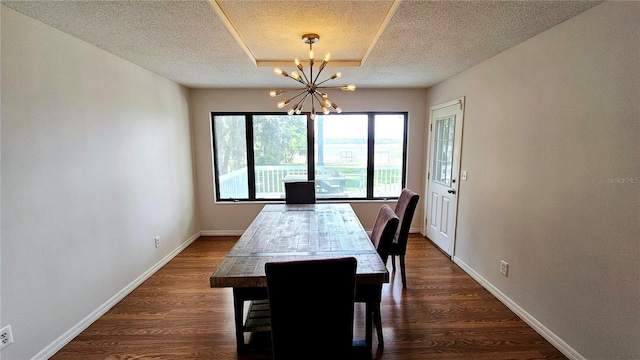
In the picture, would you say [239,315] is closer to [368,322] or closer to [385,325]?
Result: [368,322]

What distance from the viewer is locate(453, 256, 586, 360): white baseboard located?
1892 millimetres

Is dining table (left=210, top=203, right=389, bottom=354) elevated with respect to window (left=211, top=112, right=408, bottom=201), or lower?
lower

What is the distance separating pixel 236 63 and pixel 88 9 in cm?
128

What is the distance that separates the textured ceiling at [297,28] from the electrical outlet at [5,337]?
1922 mm

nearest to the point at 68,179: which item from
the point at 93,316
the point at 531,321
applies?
the point at 93,316

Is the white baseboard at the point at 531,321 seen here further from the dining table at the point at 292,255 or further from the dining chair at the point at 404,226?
the dining table at the point at 292,255

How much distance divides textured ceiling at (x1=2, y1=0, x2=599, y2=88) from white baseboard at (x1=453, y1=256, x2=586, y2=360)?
2.19 m

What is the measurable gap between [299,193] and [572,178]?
2.57 meters

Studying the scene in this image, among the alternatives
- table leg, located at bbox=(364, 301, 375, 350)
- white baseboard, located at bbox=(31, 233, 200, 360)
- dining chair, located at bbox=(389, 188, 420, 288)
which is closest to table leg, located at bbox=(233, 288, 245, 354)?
table leg, located at bbox=(364, 301, 375, 350)

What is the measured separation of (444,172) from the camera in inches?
147

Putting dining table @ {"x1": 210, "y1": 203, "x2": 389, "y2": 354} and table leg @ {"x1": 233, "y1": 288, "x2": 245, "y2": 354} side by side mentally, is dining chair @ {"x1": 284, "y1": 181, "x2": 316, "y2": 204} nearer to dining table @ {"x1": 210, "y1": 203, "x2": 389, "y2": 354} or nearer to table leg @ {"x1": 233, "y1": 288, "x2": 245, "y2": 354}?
dining table @ {"x1": 210, "y1": 203, "x2": 389, "y2": 354}

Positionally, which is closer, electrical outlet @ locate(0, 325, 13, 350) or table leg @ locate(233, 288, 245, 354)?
electrical outlet @ locate(0, 325, 13, 350)

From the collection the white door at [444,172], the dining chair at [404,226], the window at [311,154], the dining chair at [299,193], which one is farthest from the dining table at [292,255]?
the window at [311,154]

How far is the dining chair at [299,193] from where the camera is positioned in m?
3.53
